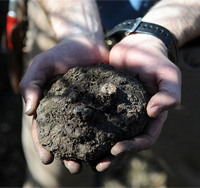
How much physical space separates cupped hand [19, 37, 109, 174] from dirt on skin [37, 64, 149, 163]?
0.07 meters

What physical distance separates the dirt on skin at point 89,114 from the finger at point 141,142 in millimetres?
67

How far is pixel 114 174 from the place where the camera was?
358 centimetres

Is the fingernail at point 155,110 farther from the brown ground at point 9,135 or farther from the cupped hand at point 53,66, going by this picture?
the brown ground at point 9,135

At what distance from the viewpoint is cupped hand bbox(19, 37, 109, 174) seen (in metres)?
1.78

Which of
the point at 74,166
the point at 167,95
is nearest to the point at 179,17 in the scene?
the point at 167,95

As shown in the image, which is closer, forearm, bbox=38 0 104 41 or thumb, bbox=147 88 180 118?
thumb, bbox=147 88 180 118

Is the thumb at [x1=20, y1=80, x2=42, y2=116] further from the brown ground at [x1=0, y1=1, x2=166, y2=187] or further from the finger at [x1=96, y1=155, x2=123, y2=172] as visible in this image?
the brown ground at [x1=0, y1=1, x2=166, y2=187]

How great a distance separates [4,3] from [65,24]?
3815 millimetres

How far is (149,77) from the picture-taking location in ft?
6.30

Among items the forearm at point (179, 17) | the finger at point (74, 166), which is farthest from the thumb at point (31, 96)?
the forearm at point (179, 17)

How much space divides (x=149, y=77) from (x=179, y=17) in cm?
77

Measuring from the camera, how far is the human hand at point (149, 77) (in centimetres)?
162

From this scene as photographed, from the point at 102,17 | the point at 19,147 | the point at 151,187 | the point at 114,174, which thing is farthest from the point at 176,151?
the point at 19,147

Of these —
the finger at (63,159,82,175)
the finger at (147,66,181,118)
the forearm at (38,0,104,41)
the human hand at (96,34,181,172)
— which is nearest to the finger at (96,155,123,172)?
the human hand at (96,34,181,172)
